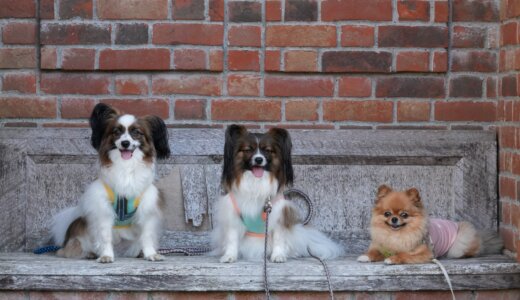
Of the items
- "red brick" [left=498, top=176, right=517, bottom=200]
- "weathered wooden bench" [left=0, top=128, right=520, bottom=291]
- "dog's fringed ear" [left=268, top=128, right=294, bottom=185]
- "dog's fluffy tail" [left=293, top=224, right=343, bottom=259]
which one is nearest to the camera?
"dog's fringed ear" [left=268, top=128, right=294, bottom=185]

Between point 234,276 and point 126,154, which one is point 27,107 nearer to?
point 126,154

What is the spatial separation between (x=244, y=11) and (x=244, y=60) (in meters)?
0.26

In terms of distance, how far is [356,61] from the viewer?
→ 16.6ft

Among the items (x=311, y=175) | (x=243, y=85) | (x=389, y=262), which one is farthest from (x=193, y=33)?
(x=389, y=262)

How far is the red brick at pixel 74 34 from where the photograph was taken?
505 centimetres

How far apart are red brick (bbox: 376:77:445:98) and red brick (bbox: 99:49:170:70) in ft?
3.76

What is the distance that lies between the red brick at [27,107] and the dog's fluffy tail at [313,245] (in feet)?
4.79

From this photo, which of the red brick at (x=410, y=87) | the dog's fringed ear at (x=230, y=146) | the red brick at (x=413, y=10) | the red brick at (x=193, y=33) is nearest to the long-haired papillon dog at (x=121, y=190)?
the dog's fringed ear at (x=230, y=146)

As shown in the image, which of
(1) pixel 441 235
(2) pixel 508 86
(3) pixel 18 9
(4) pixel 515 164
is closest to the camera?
(1) pixel 441 235

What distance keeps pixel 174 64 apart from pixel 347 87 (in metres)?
0.92

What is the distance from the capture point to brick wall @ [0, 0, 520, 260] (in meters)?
5.05

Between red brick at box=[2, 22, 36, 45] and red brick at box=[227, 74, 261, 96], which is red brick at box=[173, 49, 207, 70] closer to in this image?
red brick at box=[227, 74, 261, 96]

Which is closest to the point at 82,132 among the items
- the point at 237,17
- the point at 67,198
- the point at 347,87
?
the point at 67,198

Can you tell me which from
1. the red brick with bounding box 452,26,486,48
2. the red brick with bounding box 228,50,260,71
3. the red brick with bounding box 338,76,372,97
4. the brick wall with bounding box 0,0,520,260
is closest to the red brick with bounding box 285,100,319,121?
the brick wall with bounding box 0,0,520,260
